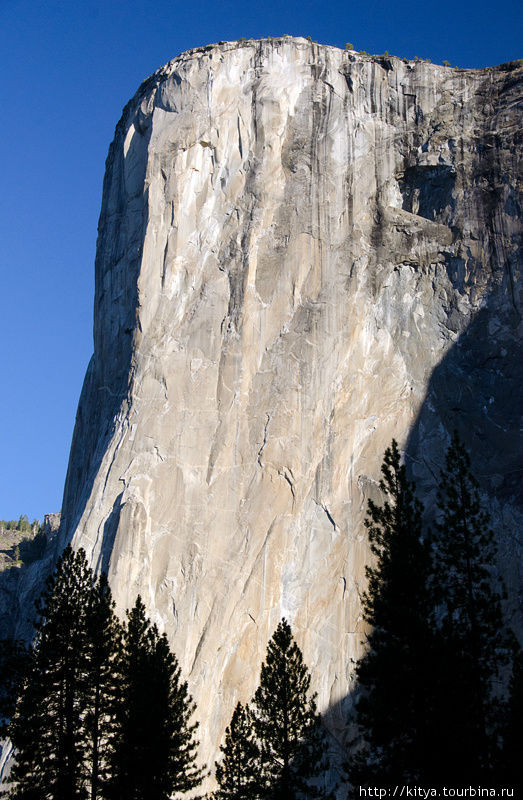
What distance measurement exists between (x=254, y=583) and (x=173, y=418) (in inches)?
326

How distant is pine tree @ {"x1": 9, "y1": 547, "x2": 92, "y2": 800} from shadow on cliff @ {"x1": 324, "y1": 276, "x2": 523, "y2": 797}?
1727cm

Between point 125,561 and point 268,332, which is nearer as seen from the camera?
point 125,561

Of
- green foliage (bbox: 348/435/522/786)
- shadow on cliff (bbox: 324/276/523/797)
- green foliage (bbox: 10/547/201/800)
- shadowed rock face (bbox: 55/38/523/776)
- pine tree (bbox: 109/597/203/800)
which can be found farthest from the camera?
shadow on cliff (bbox: 324/276/523/797)

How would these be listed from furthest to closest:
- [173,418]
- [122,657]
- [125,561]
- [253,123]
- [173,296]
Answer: [253,123], [173,296], [173,418], [125,561], [122,657]

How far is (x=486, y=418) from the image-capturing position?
122ft

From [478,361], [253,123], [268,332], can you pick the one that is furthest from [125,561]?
[253,123]

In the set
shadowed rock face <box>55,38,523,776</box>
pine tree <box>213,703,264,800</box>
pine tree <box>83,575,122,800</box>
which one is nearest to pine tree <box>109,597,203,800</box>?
pine tree <box>83,575,122,800</box>

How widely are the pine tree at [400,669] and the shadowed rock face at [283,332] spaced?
1244 cm

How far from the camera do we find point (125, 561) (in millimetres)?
32594

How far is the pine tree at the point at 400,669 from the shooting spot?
18609 mm

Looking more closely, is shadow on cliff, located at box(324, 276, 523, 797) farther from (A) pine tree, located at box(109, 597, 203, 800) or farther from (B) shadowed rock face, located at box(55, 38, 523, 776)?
(A) pine tree, located at box(109, 597, 203, 800)

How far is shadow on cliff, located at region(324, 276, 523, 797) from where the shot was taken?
34969 millimetres

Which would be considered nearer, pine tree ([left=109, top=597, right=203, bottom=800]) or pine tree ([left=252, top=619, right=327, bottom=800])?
pine tree ([left=109, top=597, right=203, bottom=800])

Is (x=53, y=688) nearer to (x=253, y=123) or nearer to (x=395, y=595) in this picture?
(x=395, y=595)
